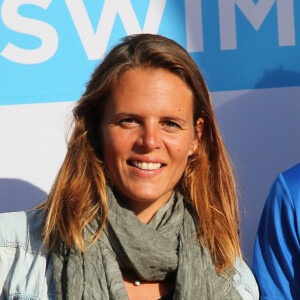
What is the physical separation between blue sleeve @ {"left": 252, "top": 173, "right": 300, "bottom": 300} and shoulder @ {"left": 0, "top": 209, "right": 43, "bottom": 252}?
717mm

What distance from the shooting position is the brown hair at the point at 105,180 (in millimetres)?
1685

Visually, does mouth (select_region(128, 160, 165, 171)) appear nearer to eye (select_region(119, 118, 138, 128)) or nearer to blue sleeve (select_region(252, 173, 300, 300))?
eye (select_region(119, 118, 138, 128))

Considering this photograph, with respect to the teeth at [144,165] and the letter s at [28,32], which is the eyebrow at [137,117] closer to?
the teeth at [144,165]

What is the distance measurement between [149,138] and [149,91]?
5.7 inches

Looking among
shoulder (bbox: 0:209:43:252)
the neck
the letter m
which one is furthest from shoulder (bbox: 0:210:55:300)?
the letter m

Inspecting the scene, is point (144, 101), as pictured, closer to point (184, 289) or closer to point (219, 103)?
point (184, 289)

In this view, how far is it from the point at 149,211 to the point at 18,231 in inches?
15.9

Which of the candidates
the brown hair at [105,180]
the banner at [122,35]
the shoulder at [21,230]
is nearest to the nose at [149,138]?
the brown hair at [105,180]

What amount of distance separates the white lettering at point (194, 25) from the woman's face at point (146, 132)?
67 centimetres

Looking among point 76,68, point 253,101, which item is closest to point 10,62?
point 76,68

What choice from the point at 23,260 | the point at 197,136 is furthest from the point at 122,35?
the point at 23,260

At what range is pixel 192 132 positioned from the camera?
1.75 m

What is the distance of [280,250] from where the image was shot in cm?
180

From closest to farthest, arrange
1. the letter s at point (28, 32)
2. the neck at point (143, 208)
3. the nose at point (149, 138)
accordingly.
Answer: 1. the nose at point (149, 138)
2. the neck at point (143, 208)
3. the letter s at point (28, 32)
